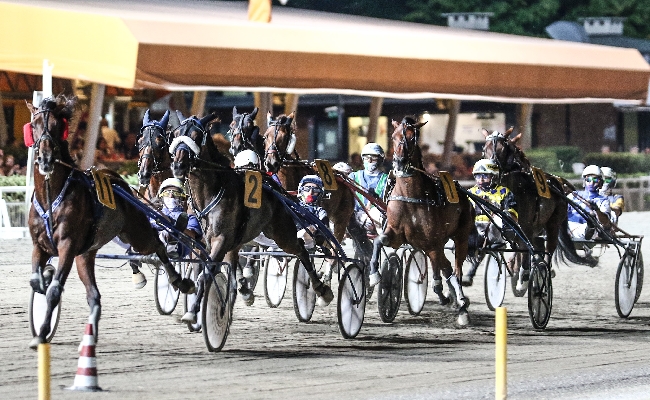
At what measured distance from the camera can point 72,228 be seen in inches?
396

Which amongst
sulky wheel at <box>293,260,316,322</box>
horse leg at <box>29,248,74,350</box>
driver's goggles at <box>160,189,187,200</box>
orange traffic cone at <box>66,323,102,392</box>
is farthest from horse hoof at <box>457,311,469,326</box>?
orange traffic cone at <box>66,323,102,392</box>

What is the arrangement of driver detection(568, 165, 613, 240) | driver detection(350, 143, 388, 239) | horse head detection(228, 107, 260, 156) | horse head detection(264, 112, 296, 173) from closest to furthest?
→ horse head detection(228, 107, 260, 156), horse head detection(264, 112, 296, 173), driver detection(350, 143, 388, 239), driver detection(568, 165, 613, 240)

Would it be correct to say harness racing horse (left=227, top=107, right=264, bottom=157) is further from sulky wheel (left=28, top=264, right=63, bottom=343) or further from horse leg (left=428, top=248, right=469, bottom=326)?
sulky wheel (left=28, top=264, right=63, bottom=343)

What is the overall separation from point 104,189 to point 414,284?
4.34m

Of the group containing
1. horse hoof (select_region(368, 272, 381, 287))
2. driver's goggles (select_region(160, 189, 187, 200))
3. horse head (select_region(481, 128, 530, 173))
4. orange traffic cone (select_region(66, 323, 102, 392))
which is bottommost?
orange traffic cone (select_region(66, 323, 102, 392))

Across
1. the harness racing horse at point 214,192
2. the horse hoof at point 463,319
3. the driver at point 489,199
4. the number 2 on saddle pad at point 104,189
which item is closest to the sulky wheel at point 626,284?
the driver at point 489,199

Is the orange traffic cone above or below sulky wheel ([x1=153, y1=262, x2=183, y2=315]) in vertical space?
below

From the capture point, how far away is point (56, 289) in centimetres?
984

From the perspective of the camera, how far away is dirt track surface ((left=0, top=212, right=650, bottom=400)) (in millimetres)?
9055

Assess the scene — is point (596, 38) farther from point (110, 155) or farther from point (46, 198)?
point (46, 198)

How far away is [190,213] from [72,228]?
2.92 m

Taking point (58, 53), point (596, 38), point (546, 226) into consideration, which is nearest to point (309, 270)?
point (546, 226)

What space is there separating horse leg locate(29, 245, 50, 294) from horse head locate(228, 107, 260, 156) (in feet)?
11.5

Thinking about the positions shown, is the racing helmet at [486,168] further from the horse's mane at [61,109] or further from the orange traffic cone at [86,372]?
the orange traffic cone at [86,372]
